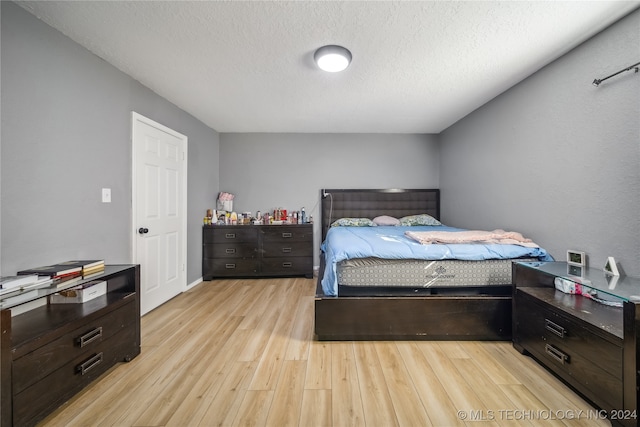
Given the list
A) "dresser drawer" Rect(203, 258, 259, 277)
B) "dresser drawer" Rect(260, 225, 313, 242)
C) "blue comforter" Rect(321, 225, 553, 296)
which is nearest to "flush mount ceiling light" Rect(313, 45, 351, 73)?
"blue comforter" Rect(321, 225, 553, 296)

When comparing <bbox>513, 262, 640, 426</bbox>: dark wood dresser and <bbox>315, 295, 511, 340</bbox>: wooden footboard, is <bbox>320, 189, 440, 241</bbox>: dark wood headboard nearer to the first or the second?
<bbox>315, 295, 511, 340</bbox>: wooden footboard

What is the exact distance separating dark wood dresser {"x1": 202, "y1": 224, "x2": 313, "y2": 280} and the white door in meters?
0.46

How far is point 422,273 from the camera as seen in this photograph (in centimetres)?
188

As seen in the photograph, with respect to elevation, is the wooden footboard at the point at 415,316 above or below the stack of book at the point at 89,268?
below

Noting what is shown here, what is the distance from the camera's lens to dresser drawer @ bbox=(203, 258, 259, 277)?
11.5 ft

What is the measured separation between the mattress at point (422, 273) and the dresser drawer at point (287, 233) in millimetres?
1745

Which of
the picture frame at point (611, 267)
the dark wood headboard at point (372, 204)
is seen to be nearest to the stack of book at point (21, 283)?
the dark wood headboard at point (372, 204)

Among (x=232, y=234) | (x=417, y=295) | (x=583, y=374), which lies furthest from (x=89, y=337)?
(x=583, y=374)

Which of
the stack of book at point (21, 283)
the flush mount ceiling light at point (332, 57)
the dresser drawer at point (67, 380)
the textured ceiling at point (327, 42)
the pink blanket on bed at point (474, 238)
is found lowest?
the dresser drawer at point (67, 380)

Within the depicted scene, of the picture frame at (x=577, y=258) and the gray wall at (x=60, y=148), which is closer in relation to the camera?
the gray wall at (x=60, y=148)

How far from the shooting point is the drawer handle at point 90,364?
51.4 inches

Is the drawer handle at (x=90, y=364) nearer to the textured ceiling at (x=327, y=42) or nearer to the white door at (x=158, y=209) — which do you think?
the white door at (x=158, y=209)

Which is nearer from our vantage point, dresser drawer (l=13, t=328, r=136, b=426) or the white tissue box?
dresser drawer (l=13, t=328, r=136, b=426)

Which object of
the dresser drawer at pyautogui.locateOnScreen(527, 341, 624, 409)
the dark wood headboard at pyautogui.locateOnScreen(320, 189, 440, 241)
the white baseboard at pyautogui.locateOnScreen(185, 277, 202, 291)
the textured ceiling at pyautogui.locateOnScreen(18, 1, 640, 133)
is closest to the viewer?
the dresser drawer at pyautogui.locateOnScreen(527, 341, 624, 409)
